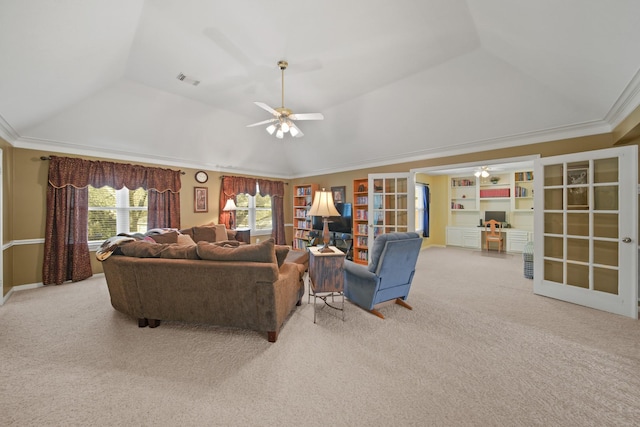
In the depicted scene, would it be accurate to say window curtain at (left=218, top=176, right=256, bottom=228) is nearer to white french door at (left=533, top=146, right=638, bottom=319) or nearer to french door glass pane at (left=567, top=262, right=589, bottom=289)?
white french door at (left=533, top=146, right=638, bottom=319)

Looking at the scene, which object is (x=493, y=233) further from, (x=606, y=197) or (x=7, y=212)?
(x=7, y=212)

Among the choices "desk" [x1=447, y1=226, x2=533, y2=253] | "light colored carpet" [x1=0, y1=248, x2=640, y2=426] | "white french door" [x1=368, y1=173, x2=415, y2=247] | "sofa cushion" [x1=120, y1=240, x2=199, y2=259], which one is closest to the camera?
"light colored carpet" [x1=0, y1=248, x2=640, y2=426]

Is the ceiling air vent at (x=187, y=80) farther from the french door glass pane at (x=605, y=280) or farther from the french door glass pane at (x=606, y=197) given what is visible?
the french door glass pane at (x=605, y=280)

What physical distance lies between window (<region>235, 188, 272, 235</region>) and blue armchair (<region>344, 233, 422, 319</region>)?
15.0ft

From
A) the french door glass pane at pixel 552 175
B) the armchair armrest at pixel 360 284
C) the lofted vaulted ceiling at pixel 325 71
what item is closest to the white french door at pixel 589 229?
the french door glass pane at pixel 552 175

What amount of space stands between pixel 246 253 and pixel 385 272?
154 cm

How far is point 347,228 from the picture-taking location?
20.0 feet

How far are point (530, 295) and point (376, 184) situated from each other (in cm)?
311

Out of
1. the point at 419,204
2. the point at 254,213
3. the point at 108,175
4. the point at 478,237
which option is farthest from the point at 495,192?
the point at 108,175

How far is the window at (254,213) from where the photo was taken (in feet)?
22.7

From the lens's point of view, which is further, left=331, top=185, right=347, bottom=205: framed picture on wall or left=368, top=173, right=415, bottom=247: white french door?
left=331, top=185, right=347, bottom=205: framed picture on wall

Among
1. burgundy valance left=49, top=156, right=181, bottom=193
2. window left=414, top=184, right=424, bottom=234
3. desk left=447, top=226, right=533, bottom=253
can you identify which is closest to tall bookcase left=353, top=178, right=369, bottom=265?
window left=414, top=184, right=424, bottom=234

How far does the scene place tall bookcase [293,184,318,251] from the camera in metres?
7.16

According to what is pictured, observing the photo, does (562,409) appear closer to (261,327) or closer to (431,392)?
(431,392)
